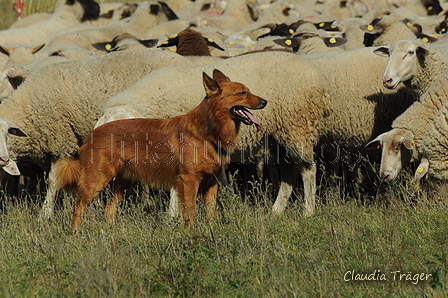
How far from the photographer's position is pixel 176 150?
210 inches

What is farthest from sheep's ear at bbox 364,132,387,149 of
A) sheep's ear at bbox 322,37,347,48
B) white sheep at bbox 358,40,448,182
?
sheep's ear at bbox 322,37,347,48

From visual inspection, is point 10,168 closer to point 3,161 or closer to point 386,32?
point 3,161

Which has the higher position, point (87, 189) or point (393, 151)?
point (87, 189)

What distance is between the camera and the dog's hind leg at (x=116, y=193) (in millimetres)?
5875

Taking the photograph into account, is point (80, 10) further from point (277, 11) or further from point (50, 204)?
point (50, 204)

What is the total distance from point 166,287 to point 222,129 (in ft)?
5.13

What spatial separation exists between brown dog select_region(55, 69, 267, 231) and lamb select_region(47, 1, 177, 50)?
793cm

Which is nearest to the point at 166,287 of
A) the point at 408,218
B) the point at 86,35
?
the point at 408,218

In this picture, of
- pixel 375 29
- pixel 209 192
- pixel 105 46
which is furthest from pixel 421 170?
pixel 105 46

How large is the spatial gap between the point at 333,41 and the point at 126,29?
590 cm

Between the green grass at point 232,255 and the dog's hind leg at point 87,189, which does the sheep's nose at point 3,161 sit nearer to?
the green grass at point 232,255

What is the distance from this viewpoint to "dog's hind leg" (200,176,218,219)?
213 inches

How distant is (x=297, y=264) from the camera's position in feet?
14.1

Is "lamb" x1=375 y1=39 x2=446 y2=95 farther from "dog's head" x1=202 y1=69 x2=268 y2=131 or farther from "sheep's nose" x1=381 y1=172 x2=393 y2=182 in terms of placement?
"dog's head" x1=202 y1=69 x2=268 y2=131
